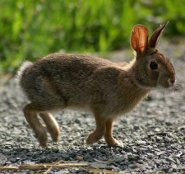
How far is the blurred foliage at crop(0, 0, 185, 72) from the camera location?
11173 mm

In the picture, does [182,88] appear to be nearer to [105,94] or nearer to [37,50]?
[37,50]

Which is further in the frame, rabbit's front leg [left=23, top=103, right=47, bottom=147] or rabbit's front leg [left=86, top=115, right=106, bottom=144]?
rabbit's front leg [left=23, top=103, right=47, bottom=147]

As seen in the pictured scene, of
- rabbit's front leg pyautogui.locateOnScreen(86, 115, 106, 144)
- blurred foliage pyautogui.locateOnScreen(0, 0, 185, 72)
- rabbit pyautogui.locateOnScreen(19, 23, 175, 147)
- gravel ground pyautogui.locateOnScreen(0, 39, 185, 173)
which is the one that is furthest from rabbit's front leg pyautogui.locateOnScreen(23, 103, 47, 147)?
blurred foliage pyautogui.locateOnScreen(0, 0, 185, 72)

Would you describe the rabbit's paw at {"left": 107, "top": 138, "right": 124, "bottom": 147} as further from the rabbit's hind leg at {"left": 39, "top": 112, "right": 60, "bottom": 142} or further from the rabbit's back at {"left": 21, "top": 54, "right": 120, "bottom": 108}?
the rabbit's hind leg at {"left": 39, "top": 112, "right": 60, "bottom": 142}

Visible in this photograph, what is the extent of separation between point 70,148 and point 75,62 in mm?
957

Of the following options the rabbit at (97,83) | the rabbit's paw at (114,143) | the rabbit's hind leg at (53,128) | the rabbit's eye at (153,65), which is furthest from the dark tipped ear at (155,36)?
the rabbit's hind leg at (53,128)

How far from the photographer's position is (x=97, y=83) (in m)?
7.24

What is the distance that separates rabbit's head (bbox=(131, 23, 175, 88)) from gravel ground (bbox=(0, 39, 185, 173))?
0.32m

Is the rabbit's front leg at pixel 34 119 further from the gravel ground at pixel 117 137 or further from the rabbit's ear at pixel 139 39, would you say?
the rabbit's ear at pixel 139 39

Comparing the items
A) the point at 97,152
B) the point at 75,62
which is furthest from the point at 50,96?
the point at 97,152

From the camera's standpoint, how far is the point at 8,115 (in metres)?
8.85

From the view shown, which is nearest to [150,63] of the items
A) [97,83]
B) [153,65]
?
[153,65]

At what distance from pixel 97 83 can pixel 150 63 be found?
22.1 inches

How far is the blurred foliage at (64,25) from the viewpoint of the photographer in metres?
11.2
